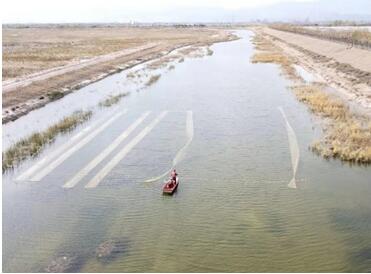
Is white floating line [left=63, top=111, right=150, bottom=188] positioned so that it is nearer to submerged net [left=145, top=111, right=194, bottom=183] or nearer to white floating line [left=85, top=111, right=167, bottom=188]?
white floating line [left=85, top=111, right=167, bottom=188]

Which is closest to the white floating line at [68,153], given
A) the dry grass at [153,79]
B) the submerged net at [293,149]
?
the submerged net at [293,149]

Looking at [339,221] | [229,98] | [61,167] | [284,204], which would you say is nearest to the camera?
[339,221]

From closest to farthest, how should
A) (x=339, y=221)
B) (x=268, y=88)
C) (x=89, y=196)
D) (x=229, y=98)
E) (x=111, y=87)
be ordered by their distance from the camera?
(x=339, y=221) → (x=89, y=196) → (x=229, y=98) → (x=268, y=88) → (x=111, y=87)

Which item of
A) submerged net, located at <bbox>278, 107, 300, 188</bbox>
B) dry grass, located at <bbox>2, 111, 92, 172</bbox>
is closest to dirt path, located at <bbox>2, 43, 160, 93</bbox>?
dry grass, located at <bbox>2, 111, 92, 172</bbox>

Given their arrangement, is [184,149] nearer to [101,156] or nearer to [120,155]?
[120,155]

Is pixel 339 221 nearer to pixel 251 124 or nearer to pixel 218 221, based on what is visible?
pixel 218 221

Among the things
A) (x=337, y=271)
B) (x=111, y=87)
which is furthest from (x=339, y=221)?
(x=111, y=87)
